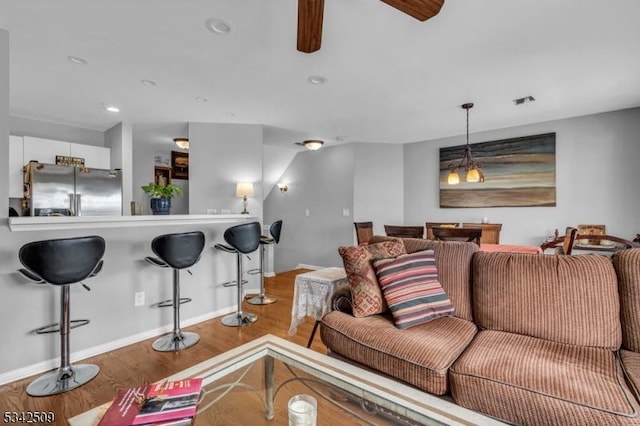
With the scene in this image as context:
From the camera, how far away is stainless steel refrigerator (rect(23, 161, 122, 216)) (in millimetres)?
3852

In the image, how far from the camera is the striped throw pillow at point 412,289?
1812mm

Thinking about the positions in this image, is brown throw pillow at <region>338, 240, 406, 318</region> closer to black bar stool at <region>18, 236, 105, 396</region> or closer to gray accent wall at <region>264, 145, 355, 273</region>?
black bar stool at <region>18, 236, 105, 396</region>

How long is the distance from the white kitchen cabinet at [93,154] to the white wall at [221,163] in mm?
1447

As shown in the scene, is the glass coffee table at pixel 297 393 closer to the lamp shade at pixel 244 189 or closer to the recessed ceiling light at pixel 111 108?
the lamp shade at pixel 244 189

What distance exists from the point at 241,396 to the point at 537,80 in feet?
11.7

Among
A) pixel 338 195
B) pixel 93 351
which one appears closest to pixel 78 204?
pixel 93 351

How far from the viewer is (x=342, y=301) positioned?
6.93ft

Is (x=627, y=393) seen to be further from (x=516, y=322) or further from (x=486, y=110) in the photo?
(x=486, y=110)

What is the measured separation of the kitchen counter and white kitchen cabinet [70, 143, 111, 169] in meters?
2.64

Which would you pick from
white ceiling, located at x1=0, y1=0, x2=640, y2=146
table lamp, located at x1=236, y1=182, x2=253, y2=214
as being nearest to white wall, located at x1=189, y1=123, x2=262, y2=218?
table lamp, located at x1=236, y1=182, x2=253, y2=214

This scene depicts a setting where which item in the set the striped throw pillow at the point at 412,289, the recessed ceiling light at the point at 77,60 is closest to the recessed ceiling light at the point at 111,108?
the recessed ceiling light at the point at 77,60

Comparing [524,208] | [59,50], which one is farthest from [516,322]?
[59,50]

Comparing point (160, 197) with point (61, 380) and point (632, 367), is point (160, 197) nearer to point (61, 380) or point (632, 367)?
point (61, 380)

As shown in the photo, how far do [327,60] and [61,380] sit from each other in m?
2.98
